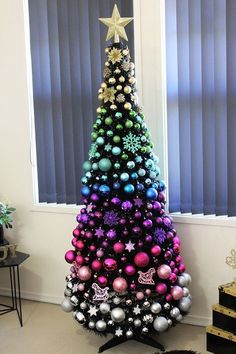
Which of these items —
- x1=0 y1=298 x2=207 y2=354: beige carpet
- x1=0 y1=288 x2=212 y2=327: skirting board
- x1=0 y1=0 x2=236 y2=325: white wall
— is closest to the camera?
x1=0 y1=298 x2=207 y2=354: beige carpet

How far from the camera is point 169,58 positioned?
297cm

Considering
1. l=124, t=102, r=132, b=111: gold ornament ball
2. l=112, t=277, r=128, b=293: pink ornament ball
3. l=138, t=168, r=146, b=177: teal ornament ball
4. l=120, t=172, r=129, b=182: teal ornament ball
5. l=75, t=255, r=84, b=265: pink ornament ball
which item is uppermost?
Answer: l=124, t=102, r=132, b=111: gold ornament ball

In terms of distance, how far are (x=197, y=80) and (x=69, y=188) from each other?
3.90ft

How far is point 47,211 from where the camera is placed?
3.42 m

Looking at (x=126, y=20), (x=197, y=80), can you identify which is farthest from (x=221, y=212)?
(x=126, y=20)

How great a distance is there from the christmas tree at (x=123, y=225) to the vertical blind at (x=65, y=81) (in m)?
0.53

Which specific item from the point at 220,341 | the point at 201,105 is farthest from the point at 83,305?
the point at 201,105

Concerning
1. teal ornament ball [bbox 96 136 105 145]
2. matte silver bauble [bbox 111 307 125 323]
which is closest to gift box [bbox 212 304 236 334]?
matte silver bauble [bbox 111 307 125 323]

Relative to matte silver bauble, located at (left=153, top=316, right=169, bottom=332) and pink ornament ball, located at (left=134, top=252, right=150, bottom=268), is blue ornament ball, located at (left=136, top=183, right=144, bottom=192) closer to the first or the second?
pink ornament ball, located at (left=134, top=252, right=150, bottom=268)

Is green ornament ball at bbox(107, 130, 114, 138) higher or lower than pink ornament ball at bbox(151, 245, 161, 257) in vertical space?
higher

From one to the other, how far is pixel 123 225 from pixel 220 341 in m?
0.84

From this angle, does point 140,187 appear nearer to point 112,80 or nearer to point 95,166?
point 95,166

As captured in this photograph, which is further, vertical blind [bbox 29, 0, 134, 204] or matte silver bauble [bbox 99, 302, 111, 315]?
vertical blind [bbox 29, 0, 134, 204]

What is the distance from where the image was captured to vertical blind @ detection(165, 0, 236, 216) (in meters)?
2.81
